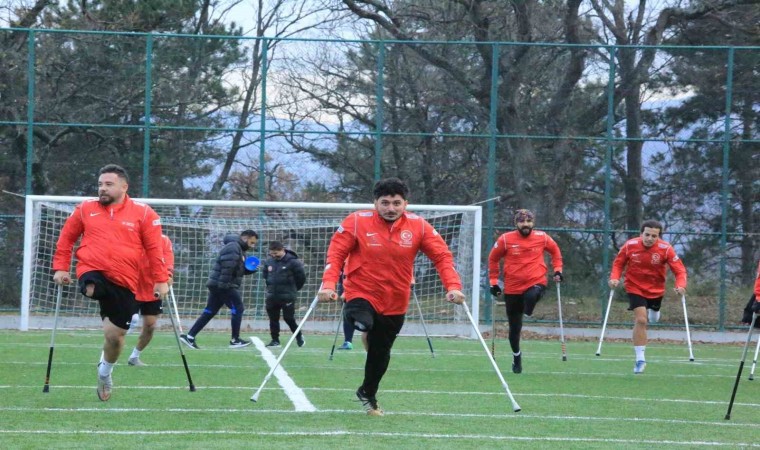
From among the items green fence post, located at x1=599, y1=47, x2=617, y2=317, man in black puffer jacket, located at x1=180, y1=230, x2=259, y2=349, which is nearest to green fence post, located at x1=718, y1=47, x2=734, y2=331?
green fence post, located at x1=599, y1=47, x2=617, y2=317

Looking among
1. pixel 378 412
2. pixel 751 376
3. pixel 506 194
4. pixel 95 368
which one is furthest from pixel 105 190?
pixel 506 194

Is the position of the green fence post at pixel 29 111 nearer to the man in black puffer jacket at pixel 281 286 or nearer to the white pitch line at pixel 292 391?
the man in black puffer jacket at pixel 281 286

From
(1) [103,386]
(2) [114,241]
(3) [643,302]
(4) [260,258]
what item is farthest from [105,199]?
(4) [260,258]

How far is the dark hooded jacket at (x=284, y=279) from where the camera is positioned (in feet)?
58.0

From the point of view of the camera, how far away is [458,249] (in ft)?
67.5

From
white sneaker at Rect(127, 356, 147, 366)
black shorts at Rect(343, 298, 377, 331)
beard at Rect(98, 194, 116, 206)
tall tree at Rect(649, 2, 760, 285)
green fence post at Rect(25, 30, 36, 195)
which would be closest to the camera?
black shorts at Rect(343, 298, 377, 331)

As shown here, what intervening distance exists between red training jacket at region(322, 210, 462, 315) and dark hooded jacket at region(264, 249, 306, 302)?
8.66 metres

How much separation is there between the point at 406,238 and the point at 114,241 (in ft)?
8.33

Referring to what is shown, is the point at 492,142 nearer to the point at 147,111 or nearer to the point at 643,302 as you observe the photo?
the point at 147,111

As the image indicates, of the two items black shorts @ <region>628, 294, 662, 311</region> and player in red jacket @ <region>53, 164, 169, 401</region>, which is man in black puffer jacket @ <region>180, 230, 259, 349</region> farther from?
player in red jacket @ <region>53, 164, 169, 401</region>

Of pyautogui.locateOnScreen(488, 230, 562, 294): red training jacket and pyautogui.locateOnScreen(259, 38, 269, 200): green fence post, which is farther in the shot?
pyautogui.locateOnScreen(259, 38, 269, 200): green fence post

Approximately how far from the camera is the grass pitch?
7809 mm

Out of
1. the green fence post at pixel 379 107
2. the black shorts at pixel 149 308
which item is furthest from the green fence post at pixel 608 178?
the black shorts at pixel 149 308

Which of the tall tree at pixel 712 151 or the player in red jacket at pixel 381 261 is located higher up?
the tall tree at pixel 712 151
